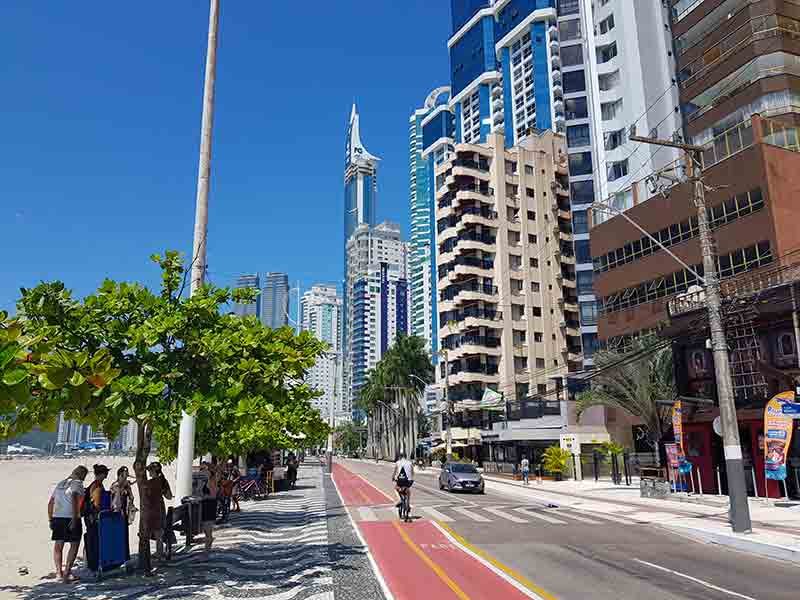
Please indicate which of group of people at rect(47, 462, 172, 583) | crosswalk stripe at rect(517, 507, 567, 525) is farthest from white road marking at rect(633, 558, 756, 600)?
group of people at rect(47, 462, 172, 583)

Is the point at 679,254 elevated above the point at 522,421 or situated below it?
above

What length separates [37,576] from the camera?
1135 cm

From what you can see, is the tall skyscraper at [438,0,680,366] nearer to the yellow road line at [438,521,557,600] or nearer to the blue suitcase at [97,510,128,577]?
the yellow road line at [438,521,557,600]

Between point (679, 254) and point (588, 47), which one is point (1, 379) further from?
point (588, 47)

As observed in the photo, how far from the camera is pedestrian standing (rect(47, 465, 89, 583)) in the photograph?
1081 cm

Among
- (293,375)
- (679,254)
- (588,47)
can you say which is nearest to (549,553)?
(293,375)

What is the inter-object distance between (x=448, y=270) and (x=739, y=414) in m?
54.3

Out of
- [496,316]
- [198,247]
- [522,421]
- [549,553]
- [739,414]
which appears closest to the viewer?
[549,553]

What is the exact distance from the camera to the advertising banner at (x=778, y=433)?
69.0 feet

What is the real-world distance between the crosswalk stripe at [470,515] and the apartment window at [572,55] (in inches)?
2843

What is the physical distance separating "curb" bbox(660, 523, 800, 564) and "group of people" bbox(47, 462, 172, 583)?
40.4 ft

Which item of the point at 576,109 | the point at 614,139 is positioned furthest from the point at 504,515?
the point at 576,109

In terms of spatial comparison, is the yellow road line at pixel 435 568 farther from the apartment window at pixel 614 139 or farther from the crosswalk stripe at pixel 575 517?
the apartment window at pixel 614 139

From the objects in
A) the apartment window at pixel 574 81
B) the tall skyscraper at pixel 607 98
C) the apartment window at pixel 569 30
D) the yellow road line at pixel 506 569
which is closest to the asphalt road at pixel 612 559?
the yellow road line at pixel 506 569
